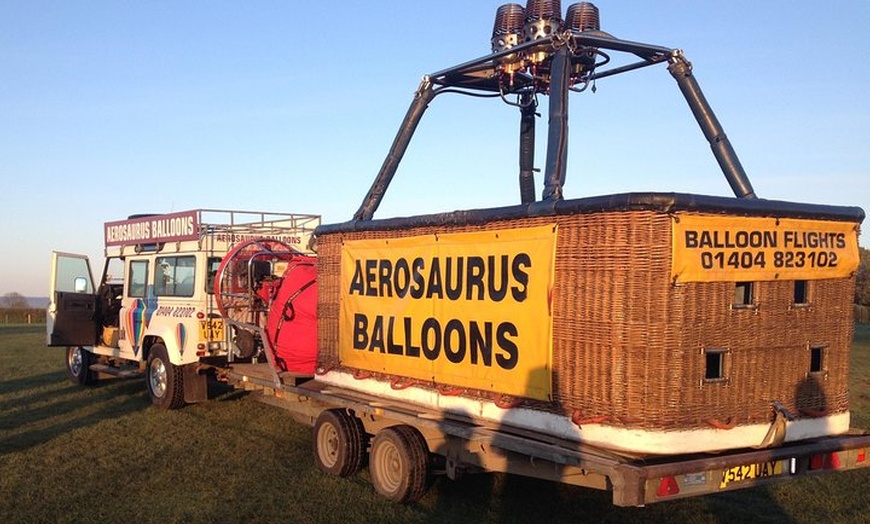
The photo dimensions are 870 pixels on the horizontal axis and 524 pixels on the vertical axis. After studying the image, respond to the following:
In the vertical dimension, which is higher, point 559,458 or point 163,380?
point 559,458

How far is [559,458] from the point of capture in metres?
5.91

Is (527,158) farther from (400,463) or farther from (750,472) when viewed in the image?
(750,472)

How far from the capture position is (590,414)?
622 centimetres

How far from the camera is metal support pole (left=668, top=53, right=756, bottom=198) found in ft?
28.0

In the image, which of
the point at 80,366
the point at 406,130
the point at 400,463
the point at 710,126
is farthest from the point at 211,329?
the point at 710,126

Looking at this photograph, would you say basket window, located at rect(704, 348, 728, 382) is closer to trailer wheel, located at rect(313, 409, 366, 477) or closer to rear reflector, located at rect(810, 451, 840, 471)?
rear reflector, located at rect(810, 451, 840, 471)

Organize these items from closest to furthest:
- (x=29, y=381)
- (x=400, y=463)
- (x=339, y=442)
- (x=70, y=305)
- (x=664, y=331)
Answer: (x=664, y=331) < (x=400, y=463) < (x=339, y=442) < (x=70, y=305) < (x=29, y=381)

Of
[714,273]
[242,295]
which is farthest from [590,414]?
[242,295]

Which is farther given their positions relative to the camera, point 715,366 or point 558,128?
point 558,128

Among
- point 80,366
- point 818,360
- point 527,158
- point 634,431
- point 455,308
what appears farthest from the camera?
point 80,366

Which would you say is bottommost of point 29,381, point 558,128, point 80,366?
point 29,381

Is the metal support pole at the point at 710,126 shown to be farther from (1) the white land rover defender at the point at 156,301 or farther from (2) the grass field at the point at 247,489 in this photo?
(1) the white land rover defender at the point at 156,301

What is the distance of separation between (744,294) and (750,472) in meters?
1.29

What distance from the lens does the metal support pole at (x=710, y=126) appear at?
8.53m
